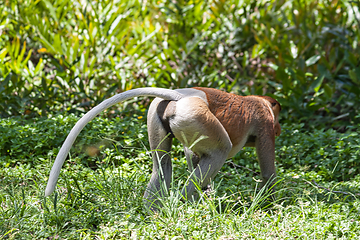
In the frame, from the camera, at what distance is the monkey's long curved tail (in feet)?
8.29

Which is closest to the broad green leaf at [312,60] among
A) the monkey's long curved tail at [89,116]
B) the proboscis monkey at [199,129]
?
the proboscis monkey at [199,129]

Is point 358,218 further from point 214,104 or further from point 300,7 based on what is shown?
point 300,7

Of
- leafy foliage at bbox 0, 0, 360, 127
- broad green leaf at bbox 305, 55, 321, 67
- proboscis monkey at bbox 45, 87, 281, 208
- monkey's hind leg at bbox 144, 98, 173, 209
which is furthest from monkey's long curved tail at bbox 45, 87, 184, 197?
broad green leaf at bbox 305, 55, 321, 67

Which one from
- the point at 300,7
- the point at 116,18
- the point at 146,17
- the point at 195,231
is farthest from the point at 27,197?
the point at 300,7

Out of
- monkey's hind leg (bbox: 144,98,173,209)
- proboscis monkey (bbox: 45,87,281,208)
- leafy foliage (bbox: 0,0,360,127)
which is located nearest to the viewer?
proboscis monkey (bbox: 45,87,281,208)

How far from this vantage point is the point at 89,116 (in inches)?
104

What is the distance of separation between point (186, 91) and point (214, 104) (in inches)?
10.6

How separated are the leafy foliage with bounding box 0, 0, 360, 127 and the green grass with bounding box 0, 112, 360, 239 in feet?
4.90

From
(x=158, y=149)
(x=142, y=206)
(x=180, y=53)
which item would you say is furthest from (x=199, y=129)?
(x=180, y=53)

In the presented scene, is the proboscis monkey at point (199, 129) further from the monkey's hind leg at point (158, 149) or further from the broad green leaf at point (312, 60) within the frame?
the broad green leaf at point (312, 60)

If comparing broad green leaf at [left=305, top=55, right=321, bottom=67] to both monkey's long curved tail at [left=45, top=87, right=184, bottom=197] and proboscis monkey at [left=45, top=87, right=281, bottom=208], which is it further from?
monkey's long curved tail at [left=45, top=87, right=184, bottom=197]

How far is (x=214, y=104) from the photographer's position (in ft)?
9.91

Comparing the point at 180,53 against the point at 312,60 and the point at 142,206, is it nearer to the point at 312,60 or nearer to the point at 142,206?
the point at 312,60

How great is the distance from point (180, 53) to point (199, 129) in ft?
14.3
